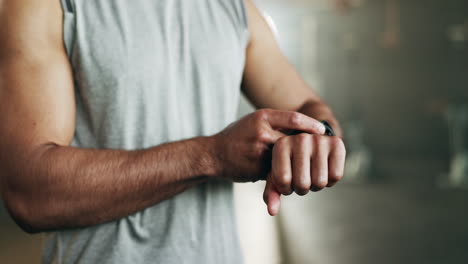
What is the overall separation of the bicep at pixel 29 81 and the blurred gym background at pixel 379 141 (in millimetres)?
2268

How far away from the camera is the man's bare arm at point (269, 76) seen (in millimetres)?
1029

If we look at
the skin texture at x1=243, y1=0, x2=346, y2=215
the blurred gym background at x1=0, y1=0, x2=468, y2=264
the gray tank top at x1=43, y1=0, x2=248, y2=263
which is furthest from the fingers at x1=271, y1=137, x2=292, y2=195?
the blurred gym background at x1=0, y1=0, x2=468, y2=264

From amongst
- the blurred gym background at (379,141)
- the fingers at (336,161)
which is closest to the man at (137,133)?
the fingers at (336,161)

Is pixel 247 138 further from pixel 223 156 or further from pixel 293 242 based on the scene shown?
pixel 293 242

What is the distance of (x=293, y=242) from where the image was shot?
3.24m

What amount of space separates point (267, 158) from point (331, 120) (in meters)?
0.28

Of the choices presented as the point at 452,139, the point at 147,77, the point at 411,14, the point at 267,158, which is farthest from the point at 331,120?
the point at 411,14

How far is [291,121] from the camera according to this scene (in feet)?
2.26

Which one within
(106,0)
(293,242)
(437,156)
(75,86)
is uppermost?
(106,0)

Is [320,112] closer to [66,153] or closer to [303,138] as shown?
[303,138]

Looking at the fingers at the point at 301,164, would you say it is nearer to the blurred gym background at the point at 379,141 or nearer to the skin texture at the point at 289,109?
the skin texture at the point at 289,109

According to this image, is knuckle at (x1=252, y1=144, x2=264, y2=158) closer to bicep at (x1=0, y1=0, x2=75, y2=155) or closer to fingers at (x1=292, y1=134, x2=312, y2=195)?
fingers at (x1=292, y1=134, x2=312, y2=195)

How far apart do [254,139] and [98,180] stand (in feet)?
0.97

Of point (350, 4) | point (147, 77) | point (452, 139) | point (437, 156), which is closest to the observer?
point (147, 77)
